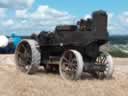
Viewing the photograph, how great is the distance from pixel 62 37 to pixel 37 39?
5.37 ft

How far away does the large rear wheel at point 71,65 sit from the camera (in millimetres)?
13680

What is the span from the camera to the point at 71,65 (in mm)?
14352

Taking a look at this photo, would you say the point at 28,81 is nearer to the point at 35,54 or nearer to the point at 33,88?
the point at 33,88

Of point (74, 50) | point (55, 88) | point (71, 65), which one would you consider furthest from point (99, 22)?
point (55, 88)

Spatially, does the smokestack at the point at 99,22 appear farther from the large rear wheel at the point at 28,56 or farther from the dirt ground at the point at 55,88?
the large rear wheel at the point at 28,56

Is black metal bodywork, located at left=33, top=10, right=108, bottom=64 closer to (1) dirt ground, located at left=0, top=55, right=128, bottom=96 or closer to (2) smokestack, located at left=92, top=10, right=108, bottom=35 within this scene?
(2) smokestack, located at left=92, top=10, right=108, bottom=35

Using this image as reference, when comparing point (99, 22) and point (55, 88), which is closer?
point (55, 88)

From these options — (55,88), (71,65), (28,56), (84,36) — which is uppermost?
(84,36)

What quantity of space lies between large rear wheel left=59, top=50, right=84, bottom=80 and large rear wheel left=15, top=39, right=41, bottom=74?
1.15 meters

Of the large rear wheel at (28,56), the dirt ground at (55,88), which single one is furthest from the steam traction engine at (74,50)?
the dirt ground at (55,88)

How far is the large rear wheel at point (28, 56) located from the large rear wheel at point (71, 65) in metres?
1.15

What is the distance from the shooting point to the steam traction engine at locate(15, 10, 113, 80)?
14281mm

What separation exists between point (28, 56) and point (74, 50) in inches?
95.3

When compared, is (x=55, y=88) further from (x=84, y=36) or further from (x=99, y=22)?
(x=99, y=22)
